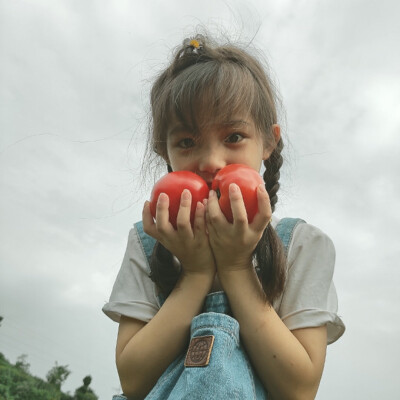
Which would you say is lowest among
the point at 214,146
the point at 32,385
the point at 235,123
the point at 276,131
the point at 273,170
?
the point at 214,146

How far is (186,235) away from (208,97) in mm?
661

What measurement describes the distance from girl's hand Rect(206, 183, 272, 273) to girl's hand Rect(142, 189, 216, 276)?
1.4 inches

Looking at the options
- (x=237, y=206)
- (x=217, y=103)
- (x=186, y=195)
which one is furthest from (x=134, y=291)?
(x=217, y=103)

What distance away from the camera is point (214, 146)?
204 centimetres

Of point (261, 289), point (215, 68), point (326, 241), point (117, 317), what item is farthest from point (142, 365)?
point (215, 68)

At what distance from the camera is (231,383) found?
1.47 metres

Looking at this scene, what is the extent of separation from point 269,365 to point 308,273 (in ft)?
1.60

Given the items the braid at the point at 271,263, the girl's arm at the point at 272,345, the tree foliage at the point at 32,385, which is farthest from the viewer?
the tree foliage at the point at 32,385

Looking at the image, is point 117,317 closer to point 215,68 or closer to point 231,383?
point 231,383

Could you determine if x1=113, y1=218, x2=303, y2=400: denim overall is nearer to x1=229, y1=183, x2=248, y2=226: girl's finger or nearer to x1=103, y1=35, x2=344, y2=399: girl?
x1=103, y1=35, x2=344, y2=399: girl

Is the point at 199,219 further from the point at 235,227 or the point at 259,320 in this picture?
the point at 259,320

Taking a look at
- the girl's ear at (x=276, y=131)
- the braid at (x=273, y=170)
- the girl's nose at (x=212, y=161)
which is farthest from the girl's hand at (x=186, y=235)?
the girl's ear at (x=276, y=131)

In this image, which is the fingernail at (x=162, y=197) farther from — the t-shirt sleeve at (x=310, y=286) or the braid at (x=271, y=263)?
the t-shirt sleeve at (x=310, y=286)

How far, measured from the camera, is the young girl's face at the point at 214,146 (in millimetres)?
2037
